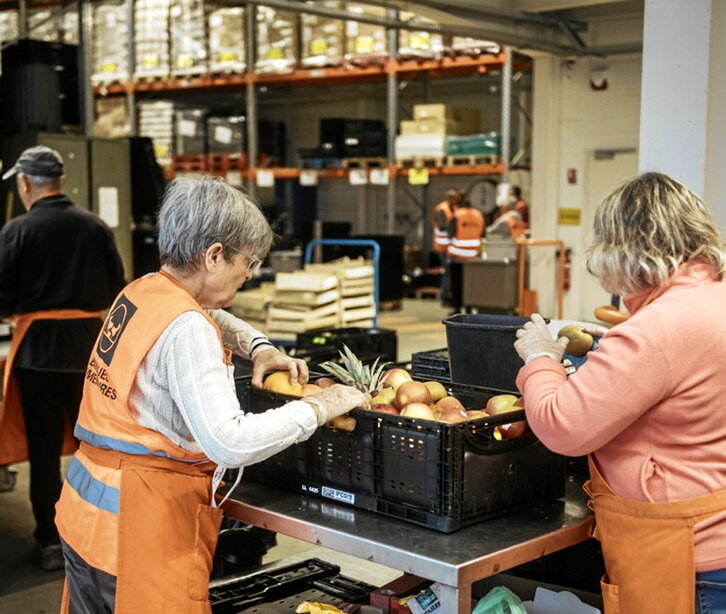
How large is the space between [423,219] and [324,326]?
8311 millimetres

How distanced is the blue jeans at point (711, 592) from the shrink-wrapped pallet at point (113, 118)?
12.8 m

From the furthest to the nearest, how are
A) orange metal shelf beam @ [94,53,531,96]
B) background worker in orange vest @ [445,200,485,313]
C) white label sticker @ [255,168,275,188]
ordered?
white label sticker @ [255,168,275,188], background worker in orange vest @ [445,200,485,313], orange metal shelf beam @ [94,53,531,96]

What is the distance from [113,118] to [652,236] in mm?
12778

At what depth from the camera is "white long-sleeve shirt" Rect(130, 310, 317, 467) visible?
6.61 ft

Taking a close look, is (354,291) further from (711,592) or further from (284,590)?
(711,592)

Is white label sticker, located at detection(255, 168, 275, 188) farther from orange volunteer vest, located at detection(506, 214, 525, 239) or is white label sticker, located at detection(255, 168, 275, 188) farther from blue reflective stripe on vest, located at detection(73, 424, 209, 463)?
blue reflective stripe on vest, located at detection(73, 424, 209, 463)

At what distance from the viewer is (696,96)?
4.58 m

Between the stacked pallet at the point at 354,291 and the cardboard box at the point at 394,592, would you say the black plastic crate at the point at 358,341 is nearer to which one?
the stacked pallet at the point at 354,291

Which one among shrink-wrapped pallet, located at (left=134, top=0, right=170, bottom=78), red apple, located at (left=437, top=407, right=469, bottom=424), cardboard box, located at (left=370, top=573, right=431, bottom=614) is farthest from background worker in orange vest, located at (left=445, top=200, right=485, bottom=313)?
red apple, located at (left=437, top=407, right=469, bottom=424)

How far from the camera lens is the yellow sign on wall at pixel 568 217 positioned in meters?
10.3

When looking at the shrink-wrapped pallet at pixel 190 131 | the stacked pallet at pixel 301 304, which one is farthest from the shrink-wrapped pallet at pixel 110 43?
the stacked pallet at pixel 301 304

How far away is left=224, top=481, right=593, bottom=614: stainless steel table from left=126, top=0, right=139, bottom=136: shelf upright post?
11.5 m

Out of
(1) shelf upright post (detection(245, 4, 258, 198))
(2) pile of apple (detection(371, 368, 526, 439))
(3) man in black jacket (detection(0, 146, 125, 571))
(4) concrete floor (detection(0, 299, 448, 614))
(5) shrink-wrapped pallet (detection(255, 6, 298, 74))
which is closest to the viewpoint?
(2) pile of apple (detection(371, 368, 526, 439))

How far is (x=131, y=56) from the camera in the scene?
43.7 feet
